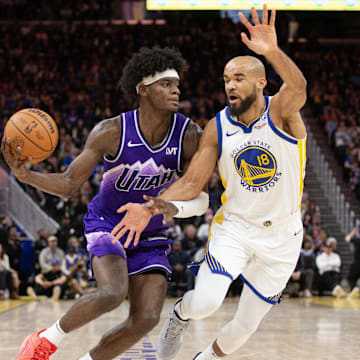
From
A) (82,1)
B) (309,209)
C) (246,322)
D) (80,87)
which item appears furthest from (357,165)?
(246,322)

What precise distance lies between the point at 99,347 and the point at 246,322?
1116mm

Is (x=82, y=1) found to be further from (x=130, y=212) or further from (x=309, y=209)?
(x=130, y=212)

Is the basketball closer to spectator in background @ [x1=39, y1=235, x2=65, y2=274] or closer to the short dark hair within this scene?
the short dark hair

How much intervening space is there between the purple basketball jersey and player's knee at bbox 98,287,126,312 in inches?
22.0

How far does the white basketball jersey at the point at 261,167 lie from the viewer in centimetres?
485

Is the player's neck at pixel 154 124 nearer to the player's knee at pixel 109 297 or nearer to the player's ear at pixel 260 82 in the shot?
the player's ear at pixel 260 82

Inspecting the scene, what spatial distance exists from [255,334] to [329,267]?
6289 millimetres

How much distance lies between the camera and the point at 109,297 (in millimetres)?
4648

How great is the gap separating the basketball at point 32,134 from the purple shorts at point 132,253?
0.77 m

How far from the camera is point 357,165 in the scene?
1838 cm

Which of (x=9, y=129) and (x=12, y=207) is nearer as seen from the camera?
(x=9, y=129)

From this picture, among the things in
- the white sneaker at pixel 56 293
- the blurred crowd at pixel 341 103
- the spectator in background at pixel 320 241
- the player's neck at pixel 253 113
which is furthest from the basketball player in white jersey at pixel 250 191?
the blurred crowd at pixel 341 103

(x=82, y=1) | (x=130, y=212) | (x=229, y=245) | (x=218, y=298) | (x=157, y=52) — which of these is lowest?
(x=218, y=298)

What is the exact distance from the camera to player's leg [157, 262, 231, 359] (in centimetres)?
473
